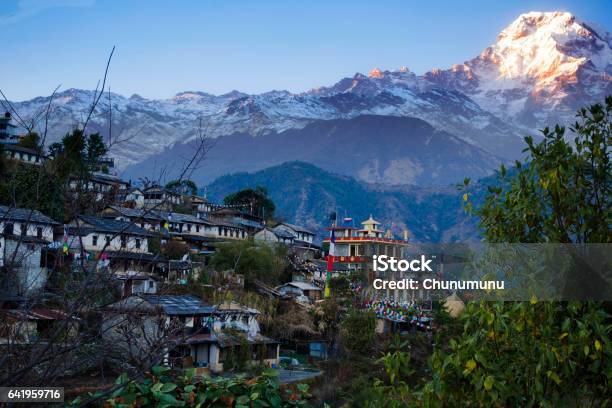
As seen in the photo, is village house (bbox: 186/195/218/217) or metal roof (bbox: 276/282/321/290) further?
village house (bbox: 186/195/218/217)

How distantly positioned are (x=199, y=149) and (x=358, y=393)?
1093 inches

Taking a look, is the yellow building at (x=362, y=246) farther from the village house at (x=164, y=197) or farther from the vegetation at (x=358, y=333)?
the village house at (x=164, y=197)

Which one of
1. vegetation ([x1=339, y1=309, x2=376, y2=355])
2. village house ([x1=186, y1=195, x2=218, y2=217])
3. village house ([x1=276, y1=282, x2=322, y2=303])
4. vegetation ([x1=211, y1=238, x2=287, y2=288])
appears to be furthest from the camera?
village house ([x1=186, y1=195, x2=218, y2=217])

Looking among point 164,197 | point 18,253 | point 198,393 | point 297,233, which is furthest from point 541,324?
point 297,233

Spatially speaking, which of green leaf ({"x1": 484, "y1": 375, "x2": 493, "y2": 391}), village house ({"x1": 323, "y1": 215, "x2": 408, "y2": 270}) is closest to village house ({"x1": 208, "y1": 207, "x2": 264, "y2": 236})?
village house ({"x1": 323, "y1": 215, "x2": 408, "y2": 270})

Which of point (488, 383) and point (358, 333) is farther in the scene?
point (358, 333)

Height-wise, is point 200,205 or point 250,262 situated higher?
point 200,205

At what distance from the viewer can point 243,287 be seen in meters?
44.7

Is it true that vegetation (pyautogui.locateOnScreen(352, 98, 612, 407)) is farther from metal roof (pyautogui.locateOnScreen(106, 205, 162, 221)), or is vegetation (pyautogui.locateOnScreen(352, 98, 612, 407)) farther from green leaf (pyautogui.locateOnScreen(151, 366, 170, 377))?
metal roof (pyautogui.locateOnScreen(106, 205, 162, 221))

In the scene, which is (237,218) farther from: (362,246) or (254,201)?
(362,246)

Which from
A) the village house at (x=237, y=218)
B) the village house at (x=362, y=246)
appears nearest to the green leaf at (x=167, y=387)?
the village house at (x=362, y=246)

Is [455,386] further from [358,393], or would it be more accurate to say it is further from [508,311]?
[358,393]

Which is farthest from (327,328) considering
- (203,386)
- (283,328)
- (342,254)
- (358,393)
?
(203,386)

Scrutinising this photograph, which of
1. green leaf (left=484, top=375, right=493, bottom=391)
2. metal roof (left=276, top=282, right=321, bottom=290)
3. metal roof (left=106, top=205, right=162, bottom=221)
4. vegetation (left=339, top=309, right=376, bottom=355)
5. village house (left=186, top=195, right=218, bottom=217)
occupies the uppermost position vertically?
village house (left=186, top=195, right=218, bottom=217)
